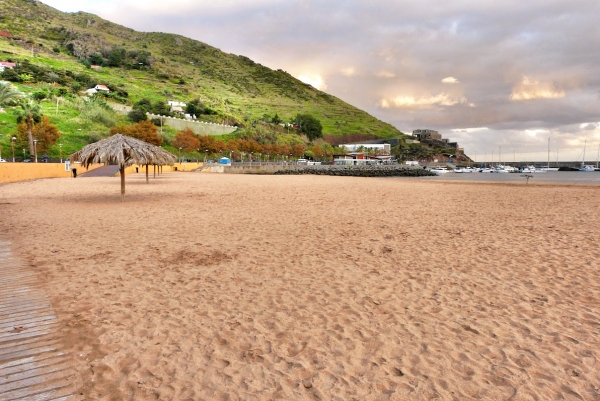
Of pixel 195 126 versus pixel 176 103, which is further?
pixel 176 103

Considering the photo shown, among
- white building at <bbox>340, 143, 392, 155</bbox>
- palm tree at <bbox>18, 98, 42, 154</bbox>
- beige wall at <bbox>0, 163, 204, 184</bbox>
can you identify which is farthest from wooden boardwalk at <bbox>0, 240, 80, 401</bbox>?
white building at <bbox>340, 143, 392, 155</bbox>

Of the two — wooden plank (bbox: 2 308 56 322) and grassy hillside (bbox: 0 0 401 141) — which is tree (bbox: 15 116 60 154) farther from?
wooden plank (bbox: 2 308 56 322)

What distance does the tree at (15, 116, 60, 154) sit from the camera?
48.0 metres

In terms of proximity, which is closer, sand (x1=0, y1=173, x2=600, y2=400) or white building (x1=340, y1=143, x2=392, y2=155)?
sand (x1=0, y1=173, x2=600, y2=400)

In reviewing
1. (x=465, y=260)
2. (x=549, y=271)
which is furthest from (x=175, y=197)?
(x=549, y=271)

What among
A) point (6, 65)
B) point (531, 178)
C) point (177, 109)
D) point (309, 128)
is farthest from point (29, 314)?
point (309, 128)

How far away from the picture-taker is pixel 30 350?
3.75 meters

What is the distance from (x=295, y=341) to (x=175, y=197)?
15.4 m

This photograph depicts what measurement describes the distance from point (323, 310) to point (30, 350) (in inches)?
129

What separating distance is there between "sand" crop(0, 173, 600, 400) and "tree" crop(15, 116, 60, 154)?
46480mm

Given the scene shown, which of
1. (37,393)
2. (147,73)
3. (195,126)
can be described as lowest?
(37,393)

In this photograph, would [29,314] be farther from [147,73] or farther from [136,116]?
[147,73]

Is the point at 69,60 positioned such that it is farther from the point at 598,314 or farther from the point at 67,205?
the point at 598,314

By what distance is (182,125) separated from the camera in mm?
85062
